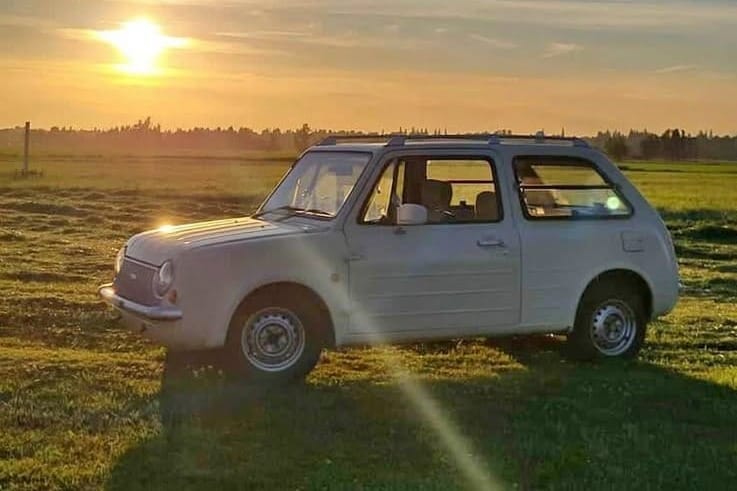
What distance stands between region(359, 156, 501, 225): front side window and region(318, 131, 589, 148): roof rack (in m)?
0.20

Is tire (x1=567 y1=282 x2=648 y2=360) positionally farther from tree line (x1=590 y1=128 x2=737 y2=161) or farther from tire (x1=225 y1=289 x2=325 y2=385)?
tree line (x1=590 y1=128 x2=737 y2=161)

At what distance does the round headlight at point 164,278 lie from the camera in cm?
836

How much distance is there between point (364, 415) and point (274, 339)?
117 cm

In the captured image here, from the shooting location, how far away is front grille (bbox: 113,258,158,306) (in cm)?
858

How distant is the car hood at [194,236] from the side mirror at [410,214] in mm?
672

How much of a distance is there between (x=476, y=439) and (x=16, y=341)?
4.84 meters

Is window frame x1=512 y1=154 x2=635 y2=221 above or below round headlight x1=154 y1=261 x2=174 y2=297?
above

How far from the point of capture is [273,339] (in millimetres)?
8703

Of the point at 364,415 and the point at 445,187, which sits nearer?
the point at 364,415

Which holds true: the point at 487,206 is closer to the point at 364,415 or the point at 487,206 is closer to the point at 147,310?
the point at 364,415

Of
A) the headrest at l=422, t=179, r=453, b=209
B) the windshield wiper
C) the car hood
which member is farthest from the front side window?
the car hood

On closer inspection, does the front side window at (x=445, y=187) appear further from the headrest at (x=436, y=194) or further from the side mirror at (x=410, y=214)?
the side mirror at (x=410, y=214)

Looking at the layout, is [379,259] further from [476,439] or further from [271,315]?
[476,439]

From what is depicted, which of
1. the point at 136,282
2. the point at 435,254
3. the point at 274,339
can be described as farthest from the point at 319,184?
the point at 136,282
